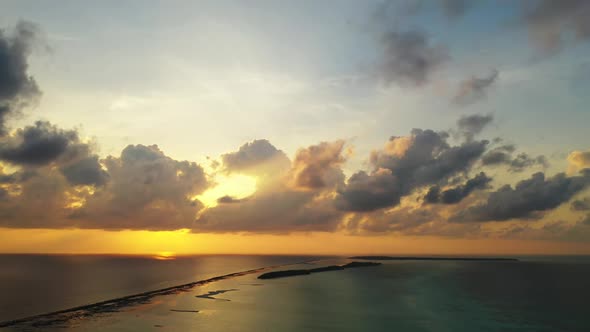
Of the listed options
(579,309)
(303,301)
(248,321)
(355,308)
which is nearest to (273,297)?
(303,301)

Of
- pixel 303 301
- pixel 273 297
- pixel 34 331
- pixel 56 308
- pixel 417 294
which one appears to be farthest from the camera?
pixel 417 294

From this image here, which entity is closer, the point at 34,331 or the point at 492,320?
the point at 34,331

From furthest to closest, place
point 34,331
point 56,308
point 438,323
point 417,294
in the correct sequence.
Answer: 1. point 417,294
2. point 56,308
3. point 438,323
4. point 34,331

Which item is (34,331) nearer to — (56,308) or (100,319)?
(100,319)

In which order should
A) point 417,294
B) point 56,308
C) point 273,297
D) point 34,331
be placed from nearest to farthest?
1. point 34,331
2. point 56,308
3. point 273,297
4. point 417,294

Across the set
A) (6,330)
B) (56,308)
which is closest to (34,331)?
(6,330)

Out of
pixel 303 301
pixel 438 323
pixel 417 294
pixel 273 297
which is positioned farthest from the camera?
pixel 417 294

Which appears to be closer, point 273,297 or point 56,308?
point 56,308

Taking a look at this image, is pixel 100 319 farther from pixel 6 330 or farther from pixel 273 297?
pixel 273 297
